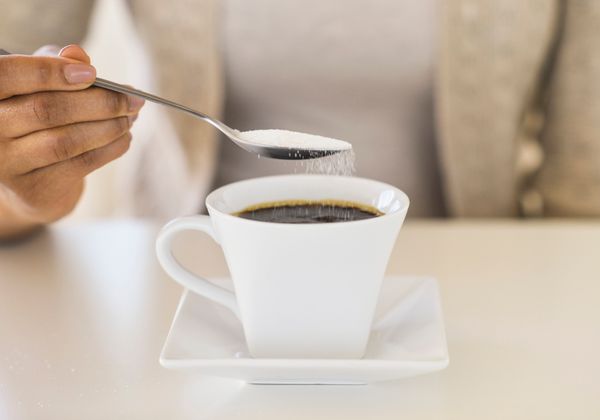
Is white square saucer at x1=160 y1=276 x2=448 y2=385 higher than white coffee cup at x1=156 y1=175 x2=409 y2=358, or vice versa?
white coffee cup at x1=156 y1=175 x2=409 y2=358

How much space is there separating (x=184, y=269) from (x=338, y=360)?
15cm

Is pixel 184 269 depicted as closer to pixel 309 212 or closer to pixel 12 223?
pixel 309 212

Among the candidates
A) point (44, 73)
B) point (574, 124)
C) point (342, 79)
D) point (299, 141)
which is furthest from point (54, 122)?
point (574, 124)

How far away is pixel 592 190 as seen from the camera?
105cm

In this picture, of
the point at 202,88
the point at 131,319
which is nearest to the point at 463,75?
the point at 202,88

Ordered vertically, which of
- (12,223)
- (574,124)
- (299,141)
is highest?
(299,141)

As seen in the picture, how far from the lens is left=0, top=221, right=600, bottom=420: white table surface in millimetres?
477

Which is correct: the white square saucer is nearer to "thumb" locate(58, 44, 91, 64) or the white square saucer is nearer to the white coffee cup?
the white coffee cup

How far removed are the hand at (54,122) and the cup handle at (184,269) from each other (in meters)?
0.09

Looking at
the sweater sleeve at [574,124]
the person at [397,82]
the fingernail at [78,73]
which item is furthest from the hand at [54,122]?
the sweater sleeve at [574,124]

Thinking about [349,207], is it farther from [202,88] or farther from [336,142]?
[202,88]

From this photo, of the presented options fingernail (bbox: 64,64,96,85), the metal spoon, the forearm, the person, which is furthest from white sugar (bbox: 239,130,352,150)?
the person

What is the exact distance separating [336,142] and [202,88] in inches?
22.0

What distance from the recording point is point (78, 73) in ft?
1.59
